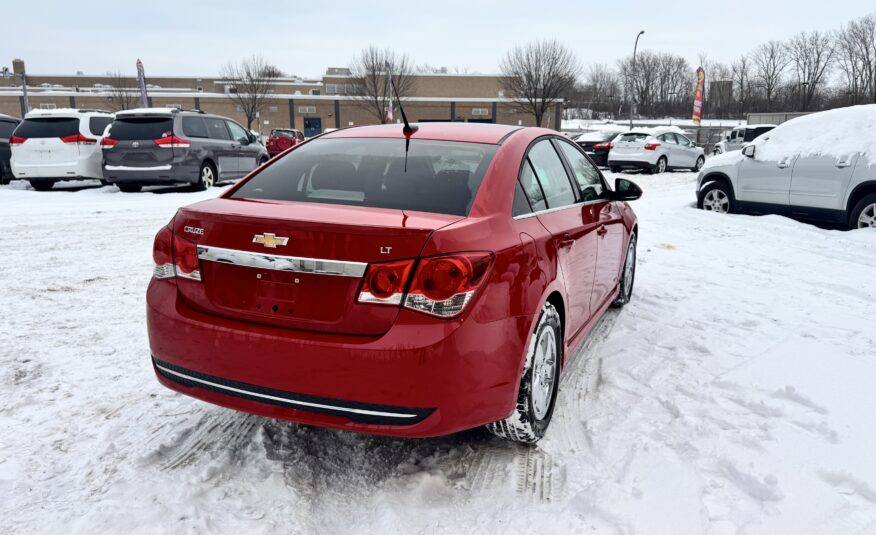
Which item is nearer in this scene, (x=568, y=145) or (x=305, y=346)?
(x=305, y=346)

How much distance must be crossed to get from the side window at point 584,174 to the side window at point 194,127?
1065cm

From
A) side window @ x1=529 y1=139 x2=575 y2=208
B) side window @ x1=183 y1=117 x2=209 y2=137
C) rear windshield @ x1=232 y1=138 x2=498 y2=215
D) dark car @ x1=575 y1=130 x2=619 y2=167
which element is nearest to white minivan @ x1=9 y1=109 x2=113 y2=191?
side window @ x1=183 y1=117 x2=209 y2=137

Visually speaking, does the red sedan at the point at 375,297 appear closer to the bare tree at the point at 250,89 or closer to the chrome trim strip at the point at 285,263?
the chrome trim strip at the point at 285,263

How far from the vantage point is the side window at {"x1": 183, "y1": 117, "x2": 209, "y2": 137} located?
1296cm

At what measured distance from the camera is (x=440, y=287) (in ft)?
7.71

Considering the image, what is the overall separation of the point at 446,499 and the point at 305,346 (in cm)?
91

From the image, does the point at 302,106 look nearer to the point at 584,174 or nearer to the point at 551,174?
the point at 584,174

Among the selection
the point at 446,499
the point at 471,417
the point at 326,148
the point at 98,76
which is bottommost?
the point at 446,499

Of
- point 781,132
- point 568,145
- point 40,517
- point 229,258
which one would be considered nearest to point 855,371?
point 568,145

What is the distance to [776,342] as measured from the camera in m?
4.58

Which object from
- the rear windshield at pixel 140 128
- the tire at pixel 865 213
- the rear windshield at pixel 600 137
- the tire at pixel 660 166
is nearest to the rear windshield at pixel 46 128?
the rear windshield at pixel 140 128

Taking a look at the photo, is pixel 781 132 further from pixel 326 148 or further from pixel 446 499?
pixel 446 499

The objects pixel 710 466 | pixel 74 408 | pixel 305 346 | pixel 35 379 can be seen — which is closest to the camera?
pixel 305 346

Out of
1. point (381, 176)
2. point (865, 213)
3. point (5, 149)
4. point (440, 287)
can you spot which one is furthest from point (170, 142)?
point (865, 213)
